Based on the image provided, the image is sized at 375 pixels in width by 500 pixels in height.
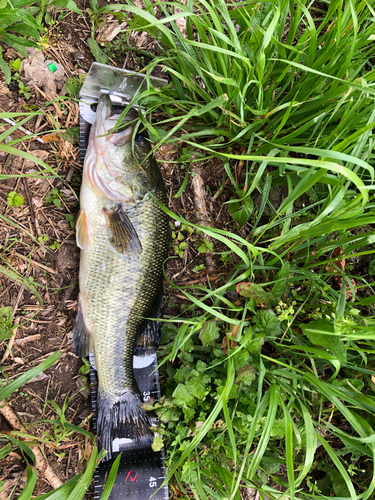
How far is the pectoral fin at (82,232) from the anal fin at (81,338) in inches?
18.1

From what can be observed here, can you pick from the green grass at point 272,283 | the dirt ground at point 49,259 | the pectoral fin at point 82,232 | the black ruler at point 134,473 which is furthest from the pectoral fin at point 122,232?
the black ruler at point 134,473

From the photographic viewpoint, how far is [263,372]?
2104mm

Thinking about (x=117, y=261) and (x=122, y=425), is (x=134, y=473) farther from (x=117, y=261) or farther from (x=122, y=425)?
(x=117, y=261)

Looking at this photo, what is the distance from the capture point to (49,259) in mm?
2463

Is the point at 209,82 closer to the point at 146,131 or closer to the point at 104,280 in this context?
the point at 146,131

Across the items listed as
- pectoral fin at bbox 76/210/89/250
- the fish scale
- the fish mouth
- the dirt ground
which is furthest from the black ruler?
the fish mouth

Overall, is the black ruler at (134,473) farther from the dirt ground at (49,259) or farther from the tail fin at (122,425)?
the dirt ground at (49,259)

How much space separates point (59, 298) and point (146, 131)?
140 centimetres

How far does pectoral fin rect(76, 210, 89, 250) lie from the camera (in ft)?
7.55

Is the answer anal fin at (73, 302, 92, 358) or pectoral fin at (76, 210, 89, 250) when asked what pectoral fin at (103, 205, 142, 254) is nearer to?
pectoral fin at (76, 210, 89, 250)

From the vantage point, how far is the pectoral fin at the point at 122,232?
2.26 meters

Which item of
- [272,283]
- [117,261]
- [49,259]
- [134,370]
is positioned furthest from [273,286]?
[49,259]

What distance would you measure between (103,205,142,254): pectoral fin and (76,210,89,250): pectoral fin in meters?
0.17

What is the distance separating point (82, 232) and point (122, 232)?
296 millimetres
